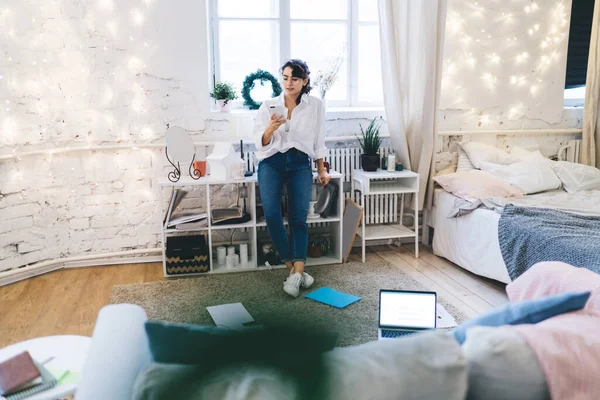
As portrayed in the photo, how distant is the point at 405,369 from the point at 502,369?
0.19 meters

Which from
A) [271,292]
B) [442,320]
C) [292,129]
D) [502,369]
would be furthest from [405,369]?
[292,129]

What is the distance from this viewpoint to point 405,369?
0.88 metres

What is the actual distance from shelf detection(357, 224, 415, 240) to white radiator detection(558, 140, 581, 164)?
1529 mm

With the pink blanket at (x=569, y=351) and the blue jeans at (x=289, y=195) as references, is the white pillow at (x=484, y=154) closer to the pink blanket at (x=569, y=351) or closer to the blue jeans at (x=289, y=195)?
the blue jeans at (x=289, y=195)

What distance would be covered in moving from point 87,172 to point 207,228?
911mm

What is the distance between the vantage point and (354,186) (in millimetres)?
4062

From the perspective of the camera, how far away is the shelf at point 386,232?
3922 mm

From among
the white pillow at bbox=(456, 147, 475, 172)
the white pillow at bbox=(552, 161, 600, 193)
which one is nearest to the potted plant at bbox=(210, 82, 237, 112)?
the white pillow at bbox=(456, 147, 475, 172)

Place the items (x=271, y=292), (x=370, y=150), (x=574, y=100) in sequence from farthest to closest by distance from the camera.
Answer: (x=574, y=100), (x=370, y=150), (x=271, y=292)

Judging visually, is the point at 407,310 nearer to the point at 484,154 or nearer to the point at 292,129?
the point at 292,129

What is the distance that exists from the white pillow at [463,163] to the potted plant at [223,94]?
176 centimetres

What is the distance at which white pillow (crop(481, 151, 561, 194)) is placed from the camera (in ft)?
12.7

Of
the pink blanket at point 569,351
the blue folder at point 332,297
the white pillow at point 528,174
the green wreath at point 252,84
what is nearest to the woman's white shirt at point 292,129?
the green wreath at point 252,84

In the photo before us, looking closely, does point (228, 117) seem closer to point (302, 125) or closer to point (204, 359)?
point (302, 125)
